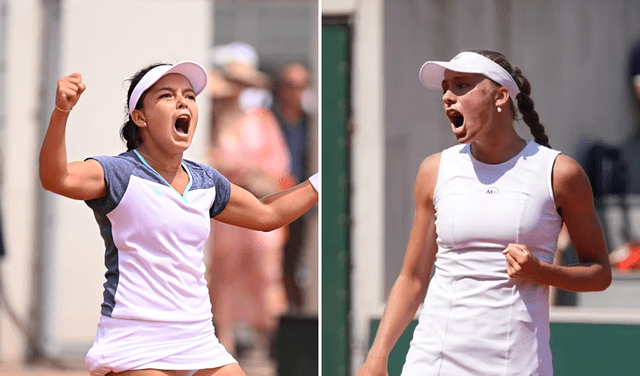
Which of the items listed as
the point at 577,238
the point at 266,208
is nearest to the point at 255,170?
the point at 266,208

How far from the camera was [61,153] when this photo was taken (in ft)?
8.32

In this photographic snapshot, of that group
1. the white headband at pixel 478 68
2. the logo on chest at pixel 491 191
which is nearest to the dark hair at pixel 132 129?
the white headband at pixel 478 68

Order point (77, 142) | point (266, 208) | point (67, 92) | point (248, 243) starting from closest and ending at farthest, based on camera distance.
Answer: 1. point (67, 92)
2. point (266, 208)
3. point (248, 243)
4. point (77, 142)

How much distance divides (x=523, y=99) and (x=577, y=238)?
0.50m

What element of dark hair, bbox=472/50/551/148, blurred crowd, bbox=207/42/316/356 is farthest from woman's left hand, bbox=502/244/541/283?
blurred crowd, bbox=207/42/316/356

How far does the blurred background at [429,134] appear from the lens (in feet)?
16.6

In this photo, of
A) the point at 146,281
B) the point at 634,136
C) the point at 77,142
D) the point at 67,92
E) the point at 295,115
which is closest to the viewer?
the point at 67,92

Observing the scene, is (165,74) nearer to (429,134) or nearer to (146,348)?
(146,348)

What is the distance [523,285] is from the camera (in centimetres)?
274

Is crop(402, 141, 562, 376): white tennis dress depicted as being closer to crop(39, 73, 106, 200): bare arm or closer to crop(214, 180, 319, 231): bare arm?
crop(214, 180, 319, 231): bare arm

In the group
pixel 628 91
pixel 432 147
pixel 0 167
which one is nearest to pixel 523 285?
pixel 432 147

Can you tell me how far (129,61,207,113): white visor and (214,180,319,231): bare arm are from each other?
397 mm

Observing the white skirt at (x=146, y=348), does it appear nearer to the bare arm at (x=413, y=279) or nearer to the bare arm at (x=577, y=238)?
the bare arm at (x=413, y=279)

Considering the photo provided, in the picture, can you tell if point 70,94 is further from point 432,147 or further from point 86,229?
point 86,229
